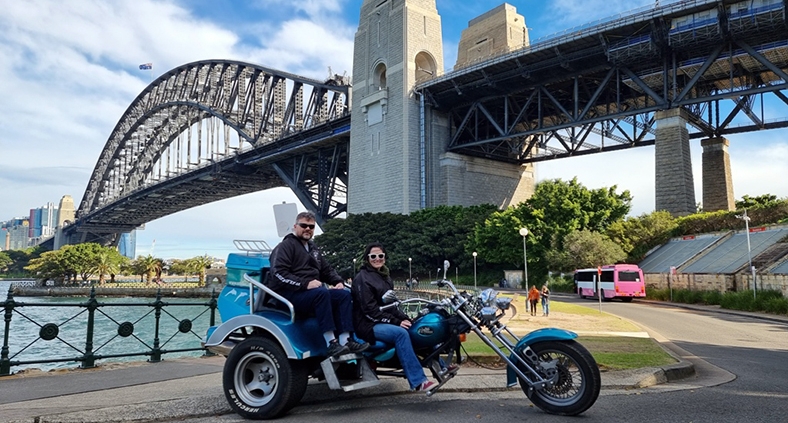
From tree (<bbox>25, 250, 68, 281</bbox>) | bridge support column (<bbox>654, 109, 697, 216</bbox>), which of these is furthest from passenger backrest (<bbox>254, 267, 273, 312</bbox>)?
tree (<bbox>25, 250, 68, 281</bbox>)

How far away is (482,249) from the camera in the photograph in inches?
1821

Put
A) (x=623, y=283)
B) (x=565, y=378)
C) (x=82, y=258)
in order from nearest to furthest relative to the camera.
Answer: (x=565, y=378) < (x=623, y=283) < (x=82, y=258)

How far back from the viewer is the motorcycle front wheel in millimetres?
5094

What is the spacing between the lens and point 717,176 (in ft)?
148

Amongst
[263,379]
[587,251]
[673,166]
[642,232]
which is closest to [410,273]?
[587,251]

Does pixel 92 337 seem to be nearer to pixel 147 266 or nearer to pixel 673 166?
pixel 673 166

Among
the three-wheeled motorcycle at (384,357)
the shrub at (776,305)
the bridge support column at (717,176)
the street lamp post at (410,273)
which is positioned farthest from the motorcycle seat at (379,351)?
the bridge support column at (717,176)

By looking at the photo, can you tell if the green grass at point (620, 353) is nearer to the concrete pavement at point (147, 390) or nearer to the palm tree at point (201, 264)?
the concrete pavement at point (147, 390)

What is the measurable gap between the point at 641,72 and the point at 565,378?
4271 cm

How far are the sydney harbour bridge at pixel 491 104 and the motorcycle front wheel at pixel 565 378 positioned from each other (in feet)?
119

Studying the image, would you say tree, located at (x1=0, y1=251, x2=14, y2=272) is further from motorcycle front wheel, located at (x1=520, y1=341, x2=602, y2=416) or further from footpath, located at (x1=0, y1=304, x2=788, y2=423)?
motorcycle front wheel, located at (x1=520, y1=341, x2=602, y2=416)

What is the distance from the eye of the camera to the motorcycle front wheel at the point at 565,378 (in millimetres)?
5094

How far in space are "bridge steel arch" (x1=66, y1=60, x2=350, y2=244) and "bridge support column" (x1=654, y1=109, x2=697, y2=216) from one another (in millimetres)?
33624

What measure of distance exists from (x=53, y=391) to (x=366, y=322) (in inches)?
155
